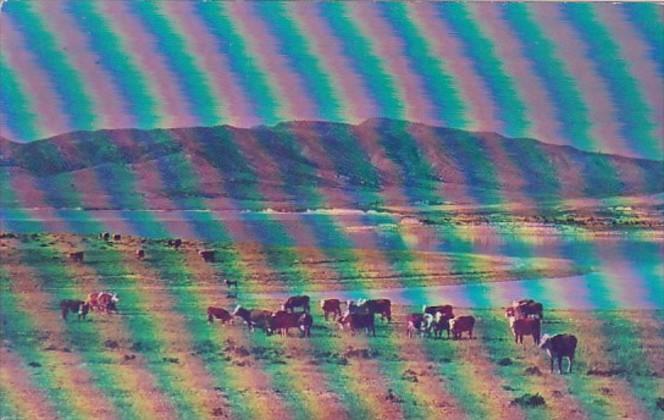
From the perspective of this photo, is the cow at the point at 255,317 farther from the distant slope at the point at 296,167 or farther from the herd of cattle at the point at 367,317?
the distant slope at the point at 296,167

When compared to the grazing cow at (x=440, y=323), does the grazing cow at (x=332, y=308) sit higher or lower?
higher

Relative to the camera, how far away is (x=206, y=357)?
7.00 ft

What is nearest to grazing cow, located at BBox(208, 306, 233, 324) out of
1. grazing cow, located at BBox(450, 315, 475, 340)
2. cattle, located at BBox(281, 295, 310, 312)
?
cattle, located at BBox(281, 295, 310, 312)

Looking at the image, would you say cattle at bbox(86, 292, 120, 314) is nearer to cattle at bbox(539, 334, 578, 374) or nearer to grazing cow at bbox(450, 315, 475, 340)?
grazing cow at bbox(450, 315, 475, 340)

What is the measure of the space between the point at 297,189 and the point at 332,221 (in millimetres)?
121

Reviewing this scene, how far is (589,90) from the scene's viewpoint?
2.12m

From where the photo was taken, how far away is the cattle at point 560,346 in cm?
207

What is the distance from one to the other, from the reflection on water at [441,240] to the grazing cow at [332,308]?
0.09 feet

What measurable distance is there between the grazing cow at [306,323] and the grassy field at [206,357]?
0.02 meters

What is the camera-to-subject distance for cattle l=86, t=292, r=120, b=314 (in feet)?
6.91

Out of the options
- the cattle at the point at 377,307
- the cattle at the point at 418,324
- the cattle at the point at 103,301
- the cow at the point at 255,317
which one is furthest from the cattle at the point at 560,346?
the cattle at the point at 103,301

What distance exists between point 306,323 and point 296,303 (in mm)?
57

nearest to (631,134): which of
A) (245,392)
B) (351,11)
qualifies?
(351,11)

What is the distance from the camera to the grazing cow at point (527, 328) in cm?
207
